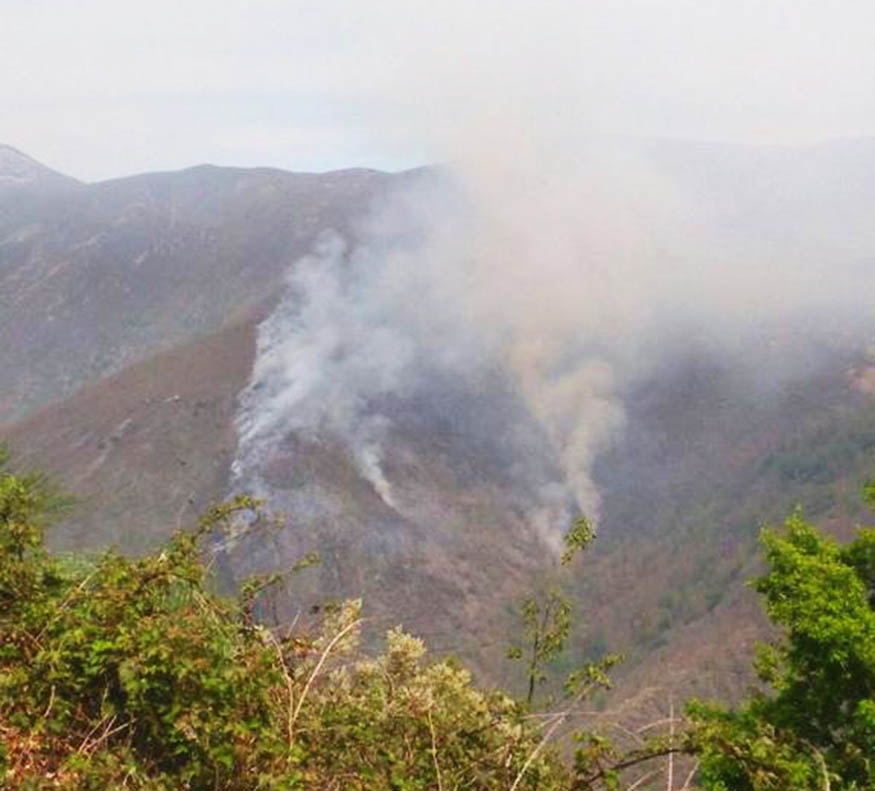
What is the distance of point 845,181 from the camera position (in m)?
174

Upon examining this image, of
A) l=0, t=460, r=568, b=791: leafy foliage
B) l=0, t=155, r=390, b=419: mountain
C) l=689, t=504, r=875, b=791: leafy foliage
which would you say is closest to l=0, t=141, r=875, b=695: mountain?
l=0, t=155, r=390, b=419: mountain

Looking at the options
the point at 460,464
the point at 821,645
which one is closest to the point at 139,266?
the point at 460,464

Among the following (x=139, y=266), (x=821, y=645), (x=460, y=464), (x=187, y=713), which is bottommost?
(x=460, y=464)

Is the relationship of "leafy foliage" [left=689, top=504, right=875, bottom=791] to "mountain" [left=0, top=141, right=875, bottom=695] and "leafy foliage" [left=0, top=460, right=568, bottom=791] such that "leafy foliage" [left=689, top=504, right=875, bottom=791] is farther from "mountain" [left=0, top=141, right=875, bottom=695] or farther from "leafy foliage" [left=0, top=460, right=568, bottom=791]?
"mountain" [left=0, top=141, right=875, bottom=695]

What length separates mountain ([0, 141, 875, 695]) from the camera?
69.1 meters

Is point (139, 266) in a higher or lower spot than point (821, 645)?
lower

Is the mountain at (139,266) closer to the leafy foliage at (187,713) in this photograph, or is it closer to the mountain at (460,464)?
the mountain at (460,464)

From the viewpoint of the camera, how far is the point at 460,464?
88.8 m

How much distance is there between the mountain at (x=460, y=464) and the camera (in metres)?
69.1

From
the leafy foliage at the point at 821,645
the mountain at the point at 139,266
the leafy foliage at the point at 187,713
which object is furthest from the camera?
the mountain at the point at 139,266

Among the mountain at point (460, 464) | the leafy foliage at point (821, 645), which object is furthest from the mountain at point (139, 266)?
the leafy foliage at point (821, 645)

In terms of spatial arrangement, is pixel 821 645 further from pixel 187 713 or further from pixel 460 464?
pixel 460 464

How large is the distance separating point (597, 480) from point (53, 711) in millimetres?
88706

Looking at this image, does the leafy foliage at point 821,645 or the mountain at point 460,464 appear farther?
the mountain at point 460,464
